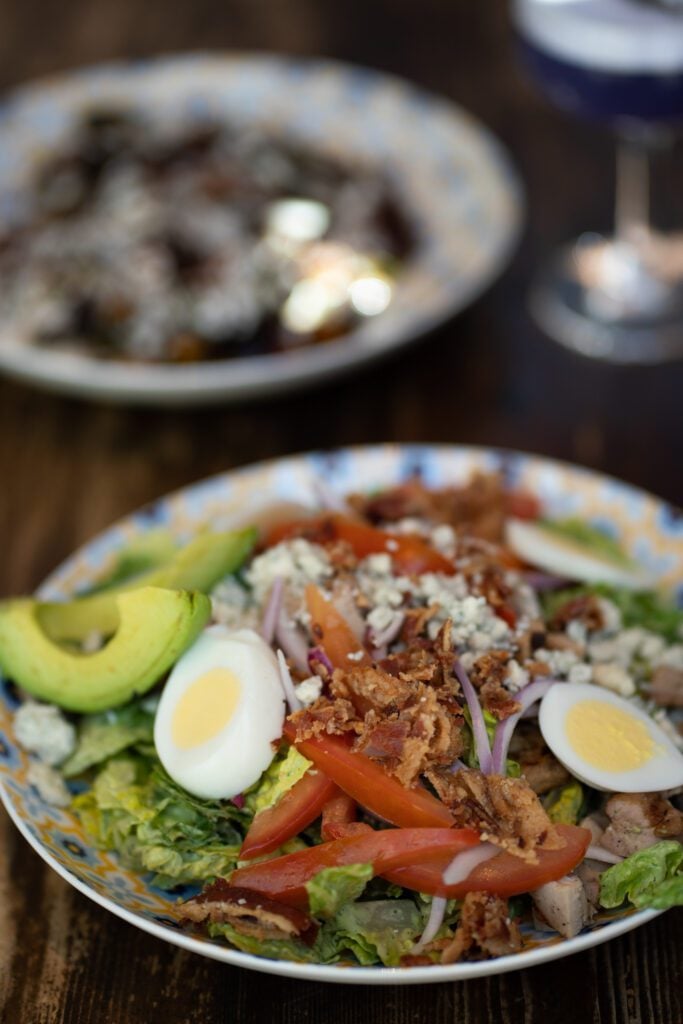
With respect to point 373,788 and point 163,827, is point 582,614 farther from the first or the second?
point 163,827

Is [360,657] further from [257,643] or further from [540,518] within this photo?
[540,518]

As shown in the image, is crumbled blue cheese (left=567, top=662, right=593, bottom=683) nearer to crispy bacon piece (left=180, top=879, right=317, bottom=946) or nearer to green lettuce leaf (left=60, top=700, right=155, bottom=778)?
crispy bacon piece (left=180, top=879, right=317, bottom=946)

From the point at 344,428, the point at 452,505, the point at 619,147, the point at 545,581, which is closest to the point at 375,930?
the point at 545,581

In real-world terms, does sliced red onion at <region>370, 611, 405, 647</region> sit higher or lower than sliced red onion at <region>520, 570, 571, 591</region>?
higher

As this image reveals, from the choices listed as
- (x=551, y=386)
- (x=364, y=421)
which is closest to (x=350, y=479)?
(x=364, y=421)

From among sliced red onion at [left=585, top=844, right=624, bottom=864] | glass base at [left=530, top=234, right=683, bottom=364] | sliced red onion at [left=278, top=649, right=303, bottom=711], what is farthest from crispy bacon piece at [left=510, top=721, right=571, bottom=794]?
glass base at [left=530, top=234, right=683, bottom=364]

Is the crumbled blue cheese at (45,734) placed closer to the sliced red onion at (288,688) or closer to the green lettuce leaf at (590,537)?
the sliced red onion at (288,688)

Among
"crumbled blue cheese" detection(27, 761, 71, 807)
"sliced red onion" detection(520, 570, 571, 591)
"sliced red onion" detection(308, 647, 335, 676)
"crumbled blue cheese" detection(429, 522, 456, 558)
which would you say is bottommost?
"crumbled blue cheese" detection(27, 761, 71, 807)
